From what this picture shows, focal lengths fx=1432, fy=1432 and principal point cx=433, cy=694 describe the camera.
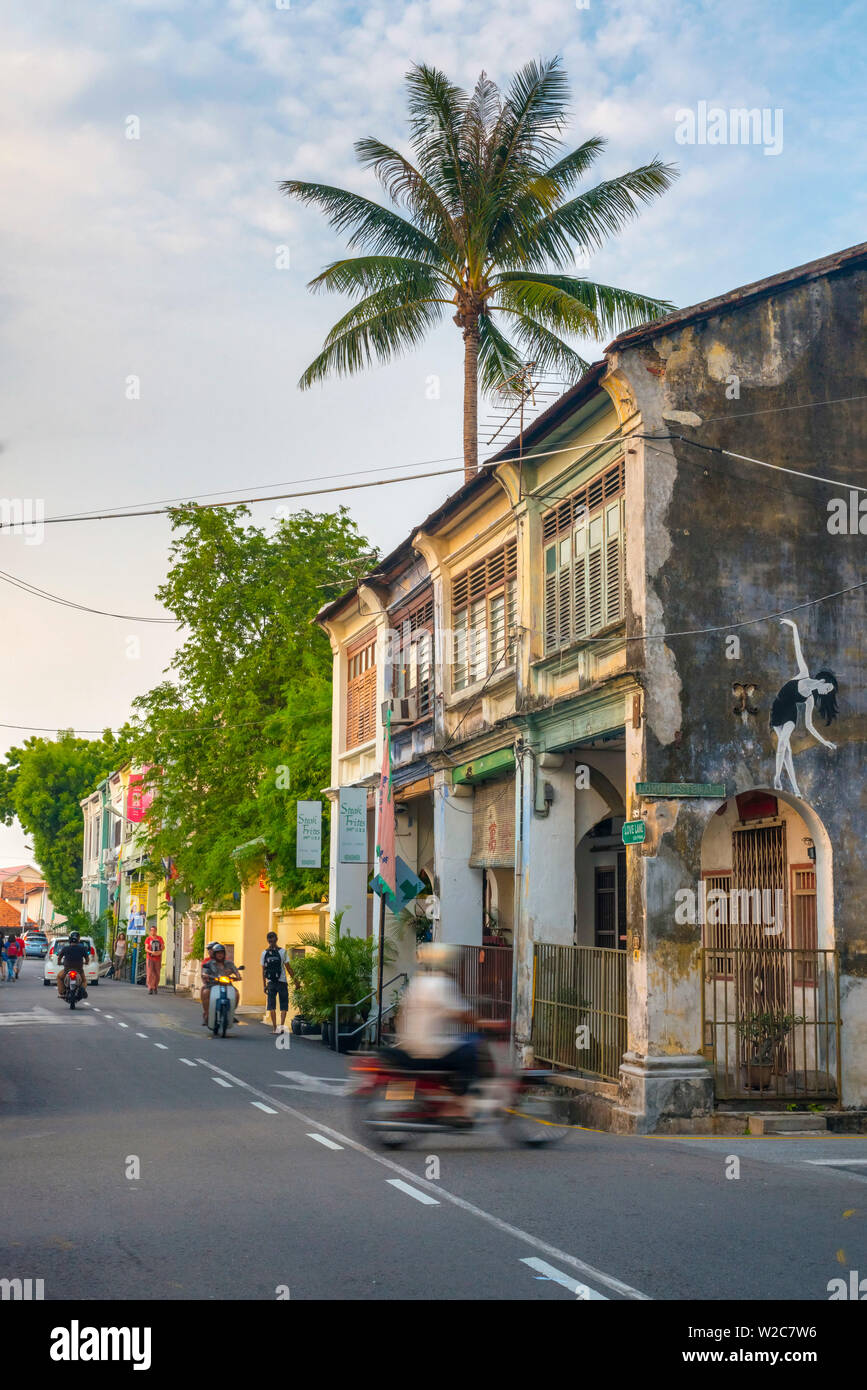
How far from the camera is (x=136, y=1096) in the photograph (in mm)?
16391

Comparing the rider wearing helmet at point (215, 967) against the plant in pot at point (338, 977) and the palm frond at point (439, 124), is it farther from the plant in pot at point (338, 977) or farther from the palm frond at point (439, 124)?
the palm frond at point (439, 124)

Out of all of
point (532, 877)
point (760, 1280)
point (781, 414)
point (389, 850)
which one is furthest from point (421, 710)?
point (760, 1280)

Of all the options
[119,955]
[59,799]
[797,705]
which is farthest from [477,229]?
[59,799]

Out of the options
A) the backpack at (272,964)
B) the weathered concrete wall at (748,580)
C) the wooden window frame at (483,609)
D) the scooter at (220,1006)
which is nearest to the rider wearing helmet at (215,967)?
the scooter at (220,1006)

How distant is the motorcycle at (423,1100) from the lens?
12328 mm

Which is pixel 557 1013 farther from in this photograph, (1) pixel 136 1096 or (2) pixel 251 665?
(2) pixel 251 665

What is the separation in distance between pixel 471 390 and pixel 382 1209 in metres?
20.3

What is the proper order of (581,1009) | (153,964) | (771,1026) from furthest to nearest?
(153,964)
(581,1009)
(771,1026)

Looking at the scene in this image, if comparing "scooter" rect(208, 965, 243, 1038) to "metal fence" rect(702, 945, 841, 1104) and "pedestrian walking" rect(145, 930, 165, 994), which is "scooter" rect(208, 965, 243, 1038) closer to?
"metal fence" rect(702, 945, 841, 1104)

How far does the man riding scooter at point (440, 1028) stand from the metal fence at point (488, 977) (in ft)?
23.4

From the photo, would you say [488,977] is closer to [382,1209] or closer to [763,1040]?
[763,1040]

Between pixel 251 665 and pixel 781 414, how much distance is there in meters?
22.5

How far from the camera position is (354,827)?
93.4 ft
